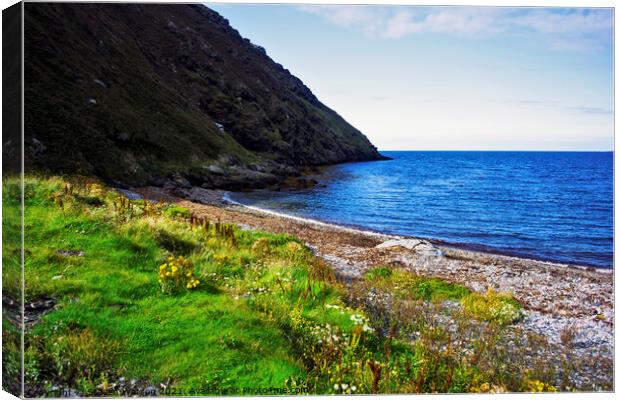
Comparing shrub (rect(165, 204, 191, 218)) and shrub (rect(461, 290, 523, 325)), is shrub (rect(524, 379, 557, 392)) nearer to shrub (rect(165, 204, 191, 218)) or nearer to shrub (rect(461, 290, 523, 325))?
shrub (rect(461, 290, 523, 325))

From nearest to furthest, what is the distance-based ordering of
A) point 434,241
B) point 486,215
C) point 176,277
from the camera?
point 176,277, point 434,241, point 486,215

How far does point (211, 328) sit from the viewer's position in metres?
7.14

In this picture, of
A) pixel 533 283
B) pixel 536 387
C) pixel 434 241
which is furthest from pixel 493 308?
pixel 434 241

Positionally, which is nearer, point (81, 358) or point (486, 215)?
point (81, 358)

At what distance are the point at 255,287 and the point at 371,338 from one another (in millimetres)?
2578

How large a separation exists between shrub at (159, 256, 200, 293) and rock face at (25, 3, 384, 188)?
796 centimetres

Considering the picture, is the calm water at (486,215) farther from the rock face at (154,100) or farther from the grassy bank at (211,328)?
the rock face at (154,100)

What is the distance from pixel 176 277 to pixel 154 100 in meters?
43.2

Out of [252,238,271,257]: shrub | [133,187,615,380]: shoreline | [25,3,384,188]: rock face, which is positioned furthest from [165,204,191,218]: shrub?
[133,187,615,380]: shoreline

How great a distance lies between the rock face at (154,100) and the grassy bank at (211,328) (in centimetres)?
677

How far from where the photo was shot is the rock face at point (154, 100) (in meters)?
27.2

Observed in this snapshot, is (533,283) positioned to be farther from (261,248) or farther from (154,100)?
(154,100)

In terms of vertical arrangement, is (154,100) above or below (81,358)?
above

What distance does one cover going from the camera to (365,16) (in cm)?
909
